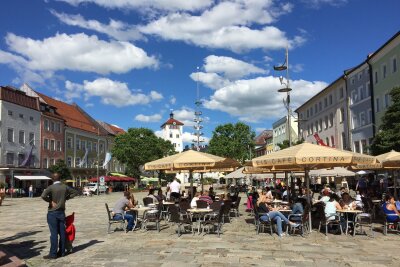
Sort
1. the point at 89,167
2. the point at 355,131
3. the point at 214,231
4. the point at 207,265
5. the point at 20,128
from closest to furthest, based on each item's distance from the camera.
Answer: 1. the point at 207,265
2. the point at 214,231
3. the point at 355,131
4. the point at 20,128
5. the point at 89,167

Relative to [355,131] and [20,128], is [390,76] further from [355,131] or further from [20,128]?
[20,128]

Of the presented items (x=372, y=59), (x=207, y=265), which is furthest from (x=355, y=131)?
(x=207, y=265)

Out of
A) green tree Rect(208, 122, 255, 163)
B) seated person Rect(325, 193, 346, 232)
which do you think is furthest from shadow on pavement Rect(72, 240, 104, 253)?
green tree Rect(208, 122, 255, 163)

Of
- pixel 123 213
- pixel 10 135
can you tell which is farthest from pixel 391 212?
pixel 10 135

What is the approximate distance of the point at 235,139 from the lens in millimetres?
89938

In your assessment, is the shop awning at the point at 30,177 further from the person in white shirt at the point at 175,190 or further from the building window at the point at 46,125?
the person in white shirt at the point at 175,190

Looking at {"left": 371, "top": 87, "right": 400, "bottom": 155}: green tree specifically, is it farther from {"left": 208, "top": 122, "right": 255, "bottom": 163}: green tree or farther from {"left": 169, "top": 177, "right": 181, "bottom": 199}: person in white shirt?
{"left": 208, "top": 122, "right": 255, "bottom": 163}: green tree

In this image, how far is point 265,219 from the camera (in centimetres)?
1221

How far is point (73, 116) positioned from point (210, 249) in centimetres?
6852

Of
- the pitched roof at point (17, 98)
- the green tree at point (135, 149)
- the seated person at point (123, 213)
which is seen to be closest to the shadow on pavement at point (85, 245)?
the seated person at point (123, 213)

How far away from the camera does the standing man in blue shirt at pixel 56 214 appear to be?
30.3ft

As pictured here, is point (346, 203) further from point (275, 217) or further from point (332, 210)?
point (275, 217)

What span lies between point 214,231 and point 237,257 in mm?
3967

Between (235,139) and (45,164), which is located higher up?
(235,139)
